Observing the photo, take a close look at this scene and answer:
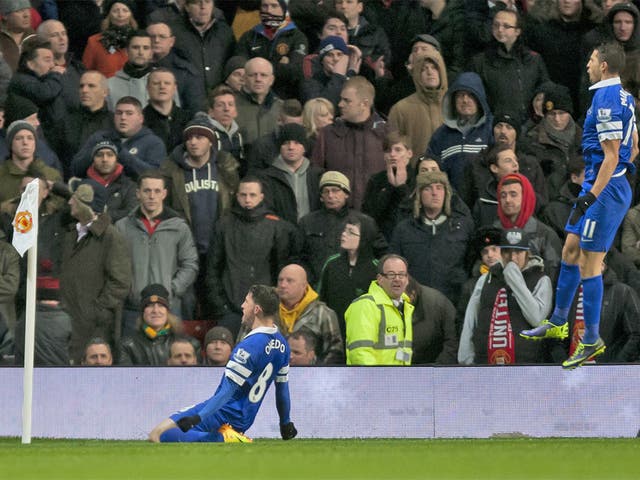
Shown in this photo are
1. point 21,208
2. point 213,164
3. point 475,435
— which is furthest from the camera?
point 213,164

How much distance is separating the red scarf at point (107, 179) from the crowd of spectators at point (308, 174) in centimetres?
2

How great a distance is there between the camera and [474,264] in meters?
15.1

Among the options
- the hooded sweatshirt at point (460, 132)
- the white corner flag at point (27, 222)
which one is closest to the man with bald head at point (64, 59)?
the hooded sweatshirt at point (460, 132)

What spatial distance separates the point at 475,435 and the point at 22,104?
6221 mm

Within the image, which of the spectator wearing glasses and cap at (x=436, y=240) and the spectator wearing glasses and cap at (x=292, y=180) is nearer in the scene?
the spectator wearing glasses and cap at (x=436, y=240)

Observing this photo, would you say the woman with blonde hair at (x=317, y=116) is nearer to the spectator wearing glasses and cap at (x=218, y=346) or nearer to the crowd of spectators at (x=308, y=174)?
the crowd of spectators at (x=308, y=174)

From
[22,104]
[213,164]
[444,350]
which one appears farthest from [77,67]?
[444,350]

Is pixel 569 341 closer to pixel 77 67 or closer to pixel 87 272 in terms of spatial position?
pixel 87 272

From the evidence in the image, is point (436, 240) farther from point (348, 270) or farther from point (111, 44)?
point (111, 44)

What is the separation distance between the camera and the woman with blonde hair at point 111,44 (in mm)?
17219

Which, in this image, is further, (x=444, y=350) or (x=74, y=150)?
(x=74, y=150)

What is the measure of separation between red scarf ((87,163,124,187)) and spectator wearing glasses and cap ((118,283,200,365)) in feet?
4.69

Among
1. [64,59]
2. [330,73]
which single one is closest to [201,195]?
[330,73]

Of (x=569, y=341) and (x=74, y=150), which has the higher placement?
(x=74, y=150)
